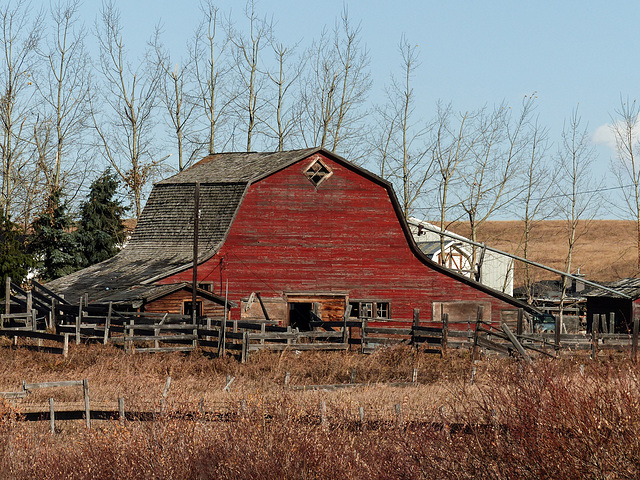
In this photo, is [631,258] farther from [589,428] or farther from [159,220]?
[589,428]

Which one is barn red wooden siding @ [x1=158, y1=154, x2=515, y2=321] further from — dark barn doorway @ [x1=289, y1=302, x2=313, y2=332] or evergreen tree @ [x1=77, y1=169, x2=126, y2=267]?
evergreen tree @ [x1=77, y1=169, x2=126, y2=267]

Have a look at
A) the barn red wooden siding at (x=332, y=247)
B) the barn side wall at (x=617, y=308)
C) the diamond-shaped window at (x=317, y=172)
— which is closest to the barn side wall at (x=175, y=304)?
the barn red wooden siding at (x=332, y=247)

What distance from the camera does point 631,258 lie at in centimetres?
10119

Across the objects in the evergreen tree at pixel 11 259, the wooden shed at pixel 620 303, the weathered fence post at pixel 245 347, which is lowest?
the weathered fence post at pixel 245 347

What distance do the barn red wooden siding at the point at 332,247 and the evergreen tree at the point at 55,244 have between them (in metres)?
16.5

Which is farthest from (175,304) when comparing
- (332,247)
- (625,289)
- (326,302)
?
(625,289)

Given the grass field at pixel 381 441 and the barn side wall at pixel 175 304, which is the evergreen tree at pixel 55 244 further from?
the grass field at pixel 381 441

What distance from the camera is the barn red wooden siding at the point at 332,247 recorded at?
3378 cm

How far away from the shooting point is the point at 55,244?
1837 inches

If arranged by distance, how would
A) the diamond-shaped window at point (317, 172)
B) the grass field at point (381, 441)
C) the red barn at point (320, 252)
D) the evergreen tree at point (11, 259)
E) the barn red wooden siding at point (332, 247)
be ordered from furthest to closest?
the evergreen tree at point (11, 259) → the diamond-shaped window at point (317, 172) → the barn red wooden siding at point (332, 247) → the red barn at point (320, 252) → the grass field at point (381, 441)

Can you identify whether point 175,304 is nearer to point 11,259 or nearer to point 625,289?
point 11,259

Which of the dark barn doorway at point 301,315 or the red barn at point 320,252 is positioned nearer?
the red barn at point 320,252

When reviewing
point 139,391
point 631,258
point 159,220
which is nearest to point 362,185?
point 159,220

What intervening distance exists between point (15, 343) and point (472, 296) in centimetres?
1790
